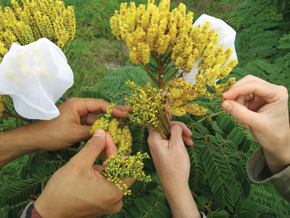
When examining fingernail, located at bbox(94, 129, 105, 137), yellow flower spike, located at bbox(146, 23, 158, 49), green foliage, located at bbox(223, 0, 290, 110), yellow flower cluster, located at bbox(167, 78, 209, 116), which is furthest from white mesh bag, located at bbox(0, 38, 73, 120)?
green foliage, located at bbox(223, 0, 290, 110)

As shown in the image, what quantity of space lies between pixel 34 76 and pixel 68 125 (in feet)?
1.60

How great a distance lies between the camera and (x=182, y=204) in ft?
4.59

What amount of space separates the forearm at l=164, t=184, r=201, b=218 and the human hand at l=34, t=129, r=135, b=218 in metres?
0.39

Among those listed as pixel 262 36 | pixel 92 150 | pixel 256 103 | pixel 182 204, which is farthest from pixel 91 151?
pixel 262 36

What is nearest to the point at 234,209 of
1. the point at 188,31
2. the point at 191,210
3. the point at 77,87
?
the point at 191,210

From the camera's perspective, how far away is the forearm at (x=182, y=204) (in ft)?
4.55

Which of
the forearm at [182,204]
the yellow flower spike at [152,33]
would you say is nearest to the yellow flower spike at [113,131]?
the forearm at [182,204]

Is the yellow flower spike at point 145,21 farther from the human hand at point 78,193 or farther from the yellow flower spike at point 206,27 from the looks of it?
the human hand at point 78,193

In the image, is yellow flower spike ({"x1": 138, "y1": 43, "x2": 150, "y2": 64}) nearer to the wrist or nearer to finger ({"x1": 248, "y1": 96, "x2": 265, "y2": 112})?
finger ({"x1": 248, "y1": 96, "x2": 265, "y2": 112})

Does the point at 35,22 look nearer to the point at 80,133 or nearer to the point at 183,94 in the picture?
the point at 80,133

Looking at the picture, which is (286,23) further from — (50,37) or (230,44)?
(50,37)

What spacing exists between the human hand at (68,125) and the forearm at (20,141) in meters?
0.04

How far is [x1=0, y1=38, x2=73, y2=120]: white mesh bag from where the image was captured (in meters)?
1.26

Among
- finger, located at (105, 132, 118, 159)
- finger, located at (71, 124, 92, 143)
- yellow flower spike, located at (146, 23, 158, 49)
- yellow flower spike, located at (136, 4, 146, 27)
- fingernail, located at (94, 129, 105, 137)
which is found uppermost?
yellow flower spike, located at (136, 4, 146, 27)
